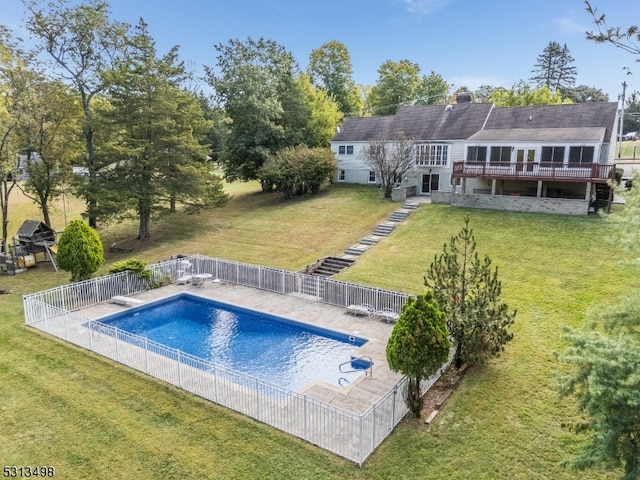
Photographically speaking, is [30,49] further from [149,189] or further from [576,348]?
[576,348]

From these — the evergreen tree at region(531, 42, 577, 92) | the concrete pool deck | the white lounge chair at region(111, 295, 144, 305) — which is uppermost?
the evergreen tree at region(531, 42, 577, 92)

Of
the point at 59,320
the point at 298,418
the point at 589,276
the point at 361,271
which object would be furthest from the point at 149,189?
the point at 589,276

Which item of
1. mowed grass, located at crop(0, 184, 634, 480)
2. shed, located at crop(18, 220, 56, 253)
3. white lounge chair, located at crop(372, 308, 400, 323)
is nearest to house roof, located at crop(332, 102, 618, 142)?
mowed grass, located at crop(0, 184, 634, 480)

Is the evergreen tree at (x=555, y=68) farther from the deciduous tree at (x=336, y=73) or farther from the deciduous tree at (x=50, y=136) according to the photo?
the deciduous tree at (x=50, y=136)

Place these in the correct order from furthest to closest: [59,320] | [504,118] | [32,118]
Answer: [504,118]
[32,118]
[59,320]

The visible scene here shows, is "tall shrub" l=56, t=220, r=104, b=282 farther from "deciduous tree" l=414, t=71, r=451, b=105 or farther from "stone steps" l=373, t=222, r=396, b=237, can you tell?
"deciduous tree" l=414, t=71, r=451, b=105

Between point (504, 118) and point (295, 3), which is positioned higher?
point (295, 3)
